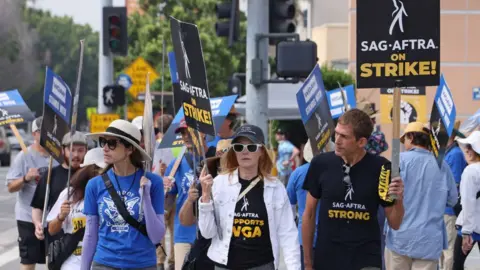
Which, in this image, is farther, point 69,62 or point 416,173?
point 69,62

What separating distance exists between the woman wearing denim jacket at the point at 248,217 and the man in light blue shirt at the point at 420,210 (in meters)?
2.28

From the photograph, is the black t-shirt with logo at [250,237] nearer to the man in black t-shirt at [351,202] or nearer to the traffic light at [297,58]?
the man in black t-shirt at [351,202]

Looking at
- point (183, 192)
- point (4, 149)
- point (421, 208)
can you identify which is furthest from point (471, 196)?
point (4, 149)

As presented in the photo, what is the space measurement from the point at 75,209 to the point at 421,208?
2606 millimetres

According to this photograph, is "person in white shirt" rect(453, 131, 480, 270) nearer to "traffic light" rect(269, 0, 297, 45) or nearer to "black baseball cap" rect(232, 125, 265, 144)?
"black baseball cap" rect(232, 125, 265, 144)

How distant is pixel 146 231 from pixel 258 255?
31.1 inches

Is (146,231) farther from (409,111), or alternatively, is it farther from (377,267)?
(409,111)

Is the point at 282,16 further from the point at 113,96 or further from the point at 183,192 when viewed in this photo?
the point at 113,96

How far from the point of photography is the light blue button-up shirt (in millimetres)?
8758

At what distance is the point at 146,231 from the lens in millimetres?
7035

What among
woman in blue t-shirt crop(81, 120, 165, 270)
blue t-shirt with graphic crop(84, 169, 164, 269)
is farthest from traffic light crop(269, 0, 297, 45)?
blue t-shirt with graphic crop(84, 169, 164, 269)

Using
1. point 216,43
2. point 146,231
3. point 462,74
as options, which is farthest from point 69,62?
point 146,231

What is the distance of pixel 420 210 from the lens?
879 cm

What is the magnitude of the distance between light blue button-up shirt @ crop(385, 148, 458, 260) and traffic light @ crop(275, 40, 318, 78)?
14.6 feet
